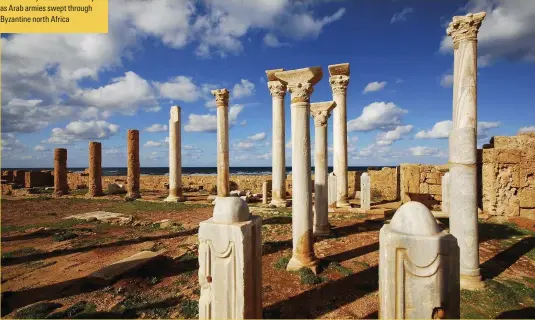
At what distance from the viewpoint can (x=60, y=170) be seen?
68.3 feet

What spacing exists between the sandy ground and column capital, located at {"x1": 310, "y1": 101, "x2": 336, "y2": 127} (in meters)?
3.78

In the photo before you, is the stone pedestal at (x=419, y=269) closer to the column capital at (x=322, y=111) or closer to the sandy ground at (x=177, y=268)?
the sandy ground at (x=177, y=268)

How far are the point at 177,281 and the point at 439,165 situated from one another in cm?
1448

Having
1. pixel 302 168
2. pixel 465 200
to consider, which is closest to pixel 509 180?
pixel 465 200

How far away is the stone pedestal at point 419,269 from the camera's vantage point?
312 cm

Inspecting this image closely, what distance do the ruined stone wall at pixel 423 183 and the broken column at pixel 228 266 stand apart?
1275 centimetres

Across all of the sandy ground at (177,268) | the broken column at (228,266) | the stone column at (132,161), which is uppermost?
the stone column at (132,161)

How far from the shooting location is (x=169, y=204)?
16.3m

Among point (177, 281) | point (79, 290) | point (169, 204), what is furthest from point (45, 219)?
point (177, 281)

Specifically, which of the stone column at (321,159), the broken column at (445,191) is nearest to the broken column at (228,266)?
the stone column at (321,159)

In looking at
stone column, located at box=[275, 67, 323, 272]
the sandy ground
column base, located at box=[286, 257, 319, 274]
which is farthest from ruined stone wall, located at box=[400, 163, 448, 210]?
stone column, located at box=[275, 67, 323, 272]

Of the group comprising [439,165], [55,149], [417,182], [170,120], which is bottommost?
[417,182]

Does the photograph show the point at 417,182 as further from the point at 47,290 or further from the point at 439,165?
the point at 47,290

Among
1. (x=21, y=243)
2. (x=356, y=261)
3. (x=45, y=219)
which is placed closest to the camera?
(x=356, y=261)
